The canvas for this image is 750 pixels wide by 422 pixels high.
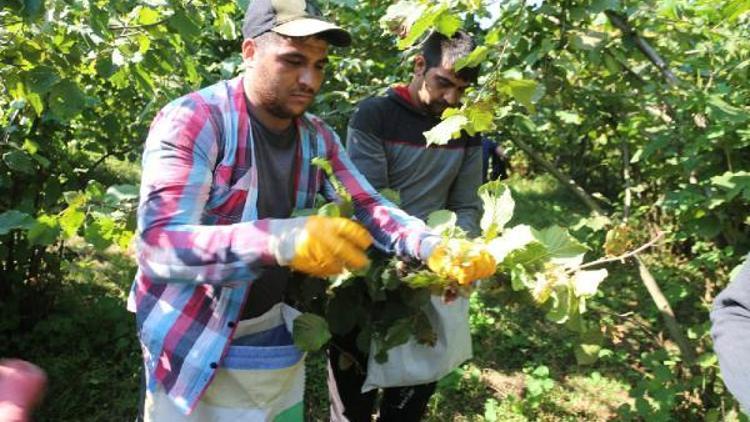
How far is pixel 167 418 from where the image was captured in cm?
145

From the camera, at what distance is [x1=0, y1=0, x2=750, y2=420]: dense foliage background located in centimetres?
208

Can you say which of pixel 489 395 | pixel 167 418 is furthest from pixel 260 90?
pixel 489 395

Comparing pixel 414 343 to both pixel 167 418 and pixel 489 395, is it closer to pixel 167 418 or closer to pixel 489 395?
pixel 167 418

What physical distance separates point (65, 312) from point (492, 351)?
2.53 meters

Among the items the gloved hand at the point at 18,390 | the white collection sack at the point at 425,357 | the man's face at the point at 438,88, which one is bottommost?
the white collection sack at the point at 425,357

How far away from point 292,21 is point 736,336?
44.7 inches

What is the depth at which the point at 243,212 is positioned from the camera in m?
1.41

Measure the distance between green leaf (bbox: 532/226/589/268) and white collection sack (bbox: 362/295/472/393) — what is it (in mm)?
510

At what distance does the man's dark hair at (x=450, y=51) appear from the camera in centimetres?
211

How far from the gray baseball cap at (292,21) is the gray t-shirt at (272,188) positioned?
22 centimetres

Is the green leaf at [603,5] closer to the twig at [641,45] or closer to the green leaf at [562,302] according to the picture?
the twig at [641,45]

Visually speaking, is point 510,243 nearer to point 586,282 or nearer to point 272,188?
point 586,282

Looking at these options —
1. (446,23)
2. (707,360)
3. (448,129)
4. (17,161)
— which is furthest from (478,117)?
(17,161)

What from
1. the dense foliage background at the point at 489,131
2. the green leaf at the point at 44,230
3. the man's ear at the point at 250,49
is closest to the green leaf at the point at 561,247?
the dense foliage background at the point at 489,131
